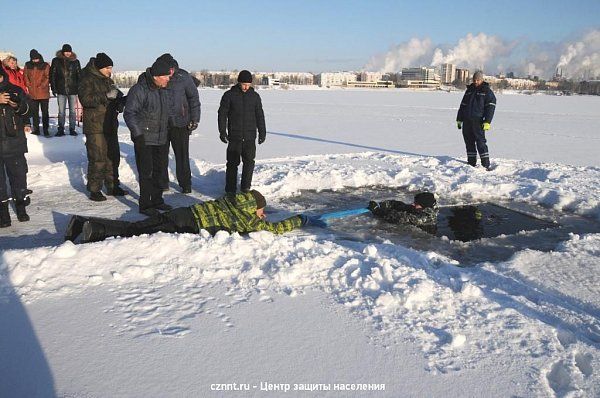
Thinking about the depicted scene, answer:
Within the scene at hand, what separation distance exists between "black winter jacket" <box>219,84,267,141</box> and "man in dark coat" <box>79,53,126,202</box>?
1.34 m

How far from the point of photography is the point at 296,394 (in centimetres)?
239

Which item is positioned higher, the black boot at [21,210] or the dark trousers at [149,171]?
the dark trousers at [149,171]

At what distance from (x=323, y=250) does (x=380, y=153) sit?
23.9 ft

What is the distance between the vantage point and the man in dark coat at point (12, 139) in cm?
488

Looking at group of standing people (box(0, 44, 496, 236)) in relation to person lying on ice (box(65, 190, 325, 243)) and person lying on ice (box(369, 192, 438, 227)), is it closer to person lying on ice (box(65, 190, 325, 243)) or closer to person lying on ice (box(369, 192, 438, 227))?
person lying on ice (box(65, 190, 325, 243))

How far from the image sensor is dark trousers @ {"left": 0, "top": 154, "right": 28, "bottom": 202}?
5.00 meters

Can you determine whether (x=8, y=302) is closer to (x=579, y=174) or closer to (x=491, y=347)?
(x=491, y=347)

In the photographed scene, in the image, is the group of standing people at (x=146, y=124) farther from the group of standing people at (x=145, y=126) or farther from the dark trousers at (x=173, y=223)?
the dark trousers at (x=173, y=223)

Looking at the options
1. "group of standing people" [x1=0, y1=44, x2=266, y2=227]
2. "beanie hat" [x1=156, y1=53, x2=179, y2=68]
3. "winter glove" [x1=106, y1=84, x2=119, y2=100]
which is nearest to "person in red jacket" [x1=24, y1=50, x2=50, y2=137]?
"group of standing people" [x1=0, y1=44, x2=266, y2=227]

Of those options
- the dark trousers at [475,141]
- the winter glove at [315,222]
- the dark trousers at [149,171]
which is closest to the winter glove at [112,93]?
the dark trousers at [149,171]

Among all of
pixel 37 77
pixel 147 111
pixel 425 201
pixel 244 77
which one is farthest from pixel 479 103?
pixel 37 77

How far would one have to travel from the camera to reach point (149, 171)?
569 cm

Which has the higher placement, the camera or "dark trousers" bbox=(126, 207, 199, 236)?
the camera

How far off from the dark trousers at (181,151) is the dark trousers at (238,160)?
627mm
